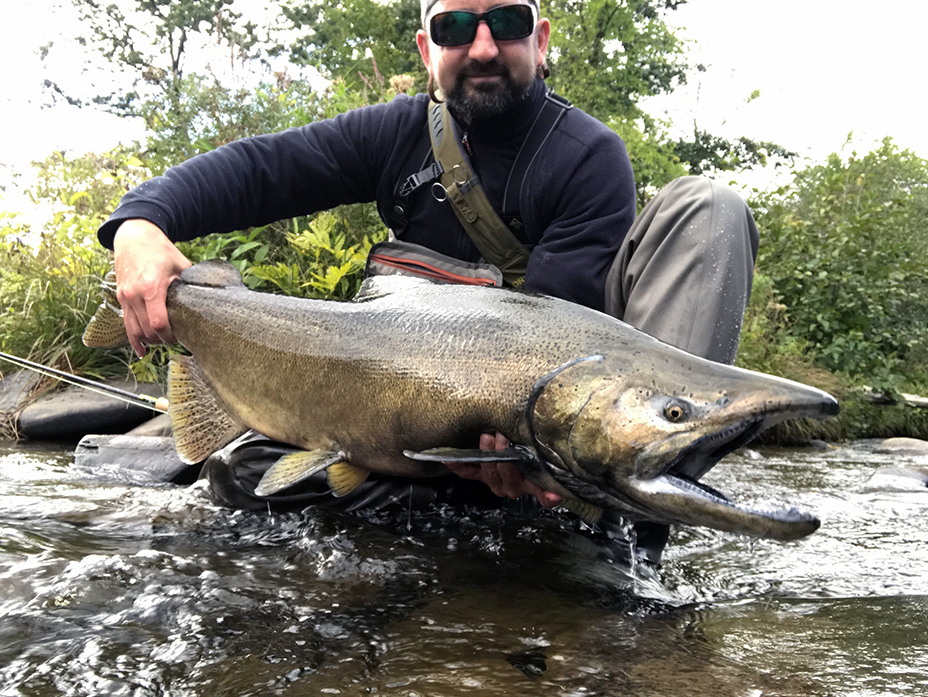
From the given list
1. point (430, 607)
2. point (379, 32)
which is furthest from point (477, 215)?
point (379, 32)

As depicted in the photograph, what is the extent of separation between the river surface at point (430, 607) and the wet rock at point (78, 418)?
2.43 m

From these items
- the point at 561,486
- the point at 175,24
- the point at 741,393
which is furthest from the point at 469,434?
the point at 175,24

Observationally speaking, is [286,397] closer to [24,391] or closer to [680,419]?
[680,419]

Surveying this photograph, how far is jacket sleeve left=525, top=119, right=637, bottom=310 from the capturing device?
9.52 feet

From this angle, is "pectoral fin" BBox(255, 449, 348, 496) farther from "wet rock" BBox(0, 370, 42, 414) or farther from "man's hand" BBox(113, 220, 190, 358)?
"wet rock" BBox(0, 370, 42, 414)

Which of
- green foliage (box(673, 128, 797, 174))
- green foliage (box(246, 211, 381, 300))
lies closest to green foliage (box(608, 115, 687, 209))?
green foliage (box(673, 128, 797, 174))

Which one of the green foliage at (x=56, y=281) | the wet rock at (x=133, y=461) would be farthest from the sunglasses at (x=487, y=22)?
the green foliage at (x=56, y=281)

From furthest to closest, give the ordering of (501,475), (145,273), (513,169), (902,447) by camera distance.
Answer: (902,447)
(513,169)
(145,273)
(501,475)

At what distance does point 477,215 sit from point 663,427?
1580 mm

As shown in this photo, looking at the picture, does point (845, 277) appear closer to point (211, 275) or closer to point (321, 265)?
point (321, 265)

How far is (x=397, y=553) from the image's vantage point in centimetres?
252

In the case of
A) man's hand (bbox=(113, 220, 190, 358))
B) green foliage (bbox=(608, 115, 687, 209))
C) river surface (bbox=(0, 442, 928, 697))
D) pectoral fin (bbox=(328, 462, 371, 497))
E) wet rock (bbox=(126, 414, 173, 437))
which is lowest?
wet rock (bbox=(126, 414, 173, 437))

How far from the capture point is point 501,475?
2.21 meters

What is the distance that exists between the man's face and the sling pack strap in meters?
0.16
